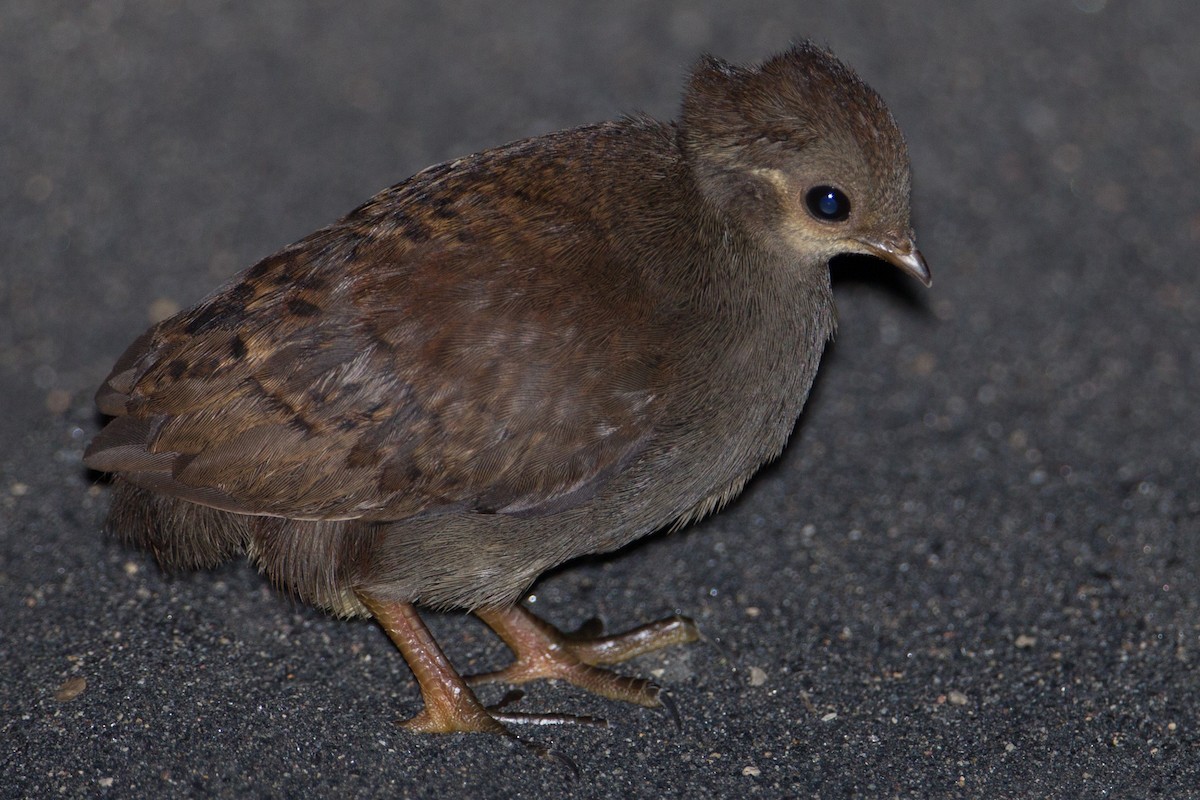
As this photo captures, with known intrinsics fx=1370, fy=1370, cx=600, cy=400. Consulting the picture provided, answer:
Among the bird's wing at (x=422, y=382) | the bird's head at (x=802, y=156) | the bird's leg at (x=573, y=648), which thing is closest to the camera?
the bird's wing at (x=422, y=382)

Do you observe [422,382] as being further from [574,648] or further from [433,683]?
[574,648]

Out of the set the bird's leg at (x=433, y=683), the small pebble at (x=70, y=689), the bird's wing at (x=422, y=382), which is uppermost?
the bird's wing at (x=422, y=382)

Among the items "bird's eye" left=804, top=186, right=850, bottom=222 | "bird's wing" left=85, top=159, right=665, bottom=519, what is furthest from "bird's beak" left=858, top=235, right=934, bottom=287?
"bird's wing" left=85, top=159, right=665, bottom=519

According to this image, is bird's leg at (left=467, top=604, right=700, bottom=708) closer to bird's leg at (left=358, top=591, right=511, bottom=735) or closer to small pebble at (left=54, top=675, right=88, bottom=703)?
bird's leg at (left=358, top=591, right=511, bottom=735)

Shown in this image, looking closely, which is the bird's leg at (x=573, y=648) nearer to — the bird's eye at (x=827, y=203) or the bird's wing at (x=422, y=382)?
the bird's wing at (x=422, y=382)

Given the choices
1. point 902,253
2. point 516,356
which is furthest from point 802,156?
point 516,356

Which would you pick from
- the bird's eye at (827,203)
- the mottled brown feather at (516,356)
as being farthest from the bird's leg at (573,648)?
the bird's eye at (827,203)
